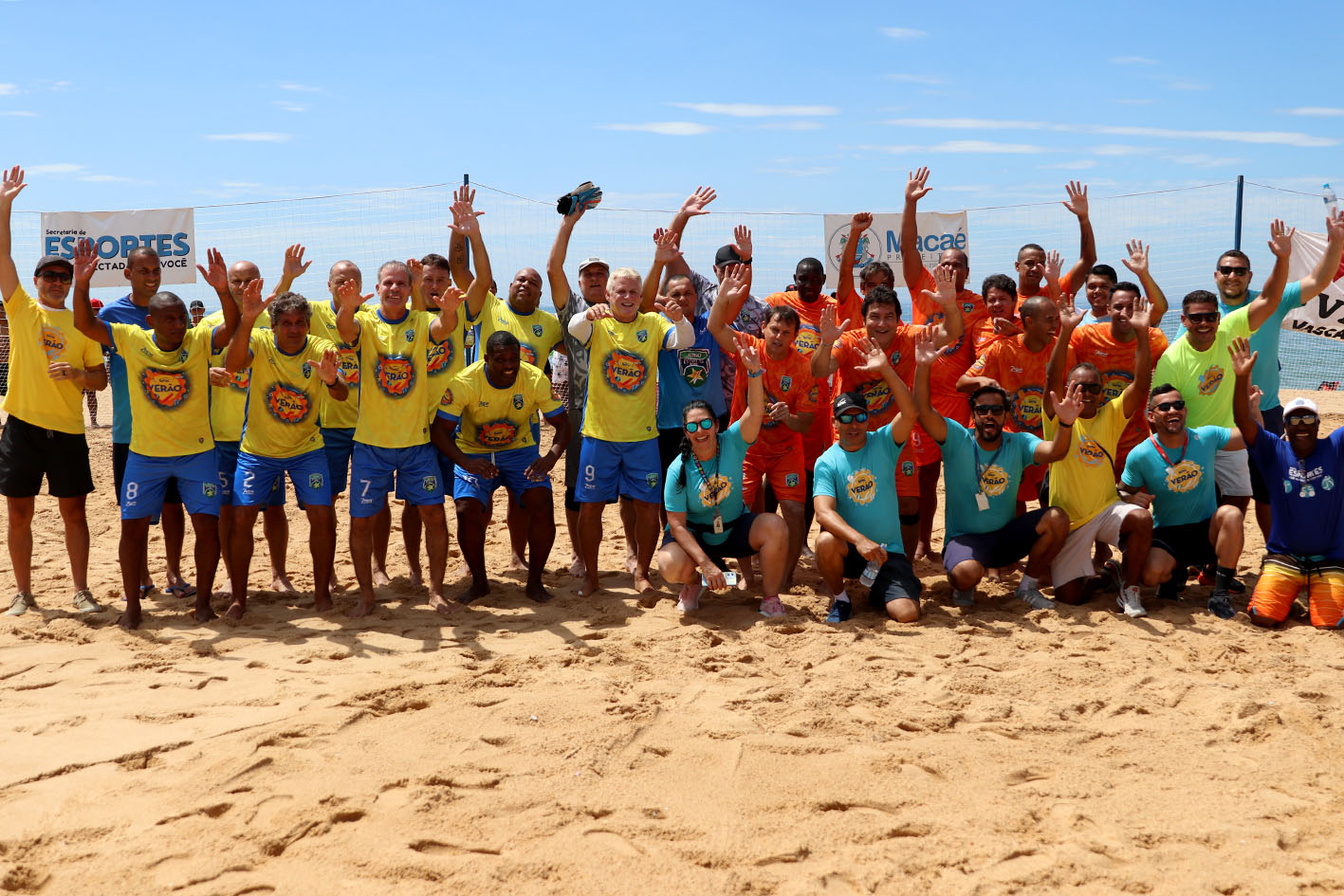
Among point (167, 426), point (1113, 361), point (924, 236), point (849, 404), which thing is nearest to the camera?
point (167, 426)

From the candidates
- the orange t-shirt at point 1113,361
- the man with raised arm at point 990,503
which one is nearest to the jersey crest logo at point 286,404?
the man with raised arm at point 990,503

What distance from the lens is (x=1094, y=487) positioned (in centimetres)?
597

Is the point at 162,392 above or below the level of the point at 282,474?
above

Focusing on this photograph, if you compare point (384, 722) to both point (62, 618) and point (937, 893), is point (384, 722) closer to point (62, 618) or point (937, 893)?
point (937, 893)

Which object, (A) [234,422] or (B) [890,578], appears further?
(A) [234,422]

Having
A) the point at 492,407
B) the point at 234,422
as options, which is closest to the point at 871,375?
the point at 492,407

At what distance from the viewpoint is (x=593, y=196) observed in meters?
6.52

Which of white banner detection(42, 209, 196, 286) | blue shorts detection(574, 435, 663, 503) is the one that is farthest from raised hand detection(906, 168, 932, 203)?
white banner detection(42, 209, 196, 286)

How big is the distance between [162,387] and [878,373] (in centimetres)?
406

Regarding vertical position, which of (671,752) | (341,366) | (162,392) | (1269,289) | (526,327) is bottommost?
(671,752)

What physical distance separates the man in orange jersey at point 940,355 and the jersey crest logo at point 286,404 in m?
3.67

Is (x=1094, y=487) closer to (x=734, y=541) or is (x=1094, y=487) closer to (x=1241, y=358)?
(x=1241, y=358)

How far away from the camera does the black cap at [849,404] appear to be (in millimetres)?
5801

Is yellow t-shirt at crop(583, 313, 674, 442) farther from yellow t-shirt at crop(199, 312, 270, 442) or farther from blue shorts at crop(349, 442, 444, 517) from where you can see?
yellow t-shirt at crop(199, 312, 270, 442)
